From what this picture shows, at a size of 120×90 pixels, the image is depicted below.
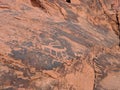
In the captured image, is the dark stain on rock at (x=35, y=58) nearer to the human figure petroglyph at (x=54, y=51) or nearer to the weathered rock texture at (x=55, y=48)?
the weathered rock texture at (x=55, y=48)

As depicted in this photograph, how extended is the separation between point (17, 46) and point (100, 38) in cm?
321

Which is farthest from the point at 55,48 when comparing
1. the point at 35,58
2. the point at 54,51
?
the point at 35,58

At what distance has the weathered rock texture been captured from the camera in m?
5.18

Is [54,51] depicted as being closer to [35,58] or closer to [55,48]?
[55,48]

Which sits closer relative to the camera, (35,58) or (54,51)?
(35,58)

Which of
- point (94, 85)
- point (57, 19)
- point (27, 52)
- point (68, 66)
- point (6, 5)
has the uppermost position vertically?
point (6, 5)

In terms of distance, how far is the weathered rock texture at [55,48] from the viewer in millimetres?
5184

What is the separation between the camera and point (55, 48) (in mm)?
5793

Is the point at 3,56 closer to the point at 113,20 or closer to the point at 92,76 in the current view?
the point at 92,76

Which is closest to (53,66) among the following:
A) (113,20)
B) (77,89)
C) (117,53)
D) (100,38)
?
(77,89)

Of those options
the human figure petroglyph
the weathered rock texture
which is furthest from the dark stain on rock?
the human figure petroglyph

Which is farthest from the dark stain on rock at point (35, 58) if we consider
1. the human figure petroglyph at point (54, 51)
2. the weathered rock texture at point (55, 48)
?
the human figure petroglyph at point (54, 51)

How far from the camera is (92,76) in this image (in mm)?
6430

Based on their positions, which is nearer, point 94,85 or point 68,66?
point 68,66
